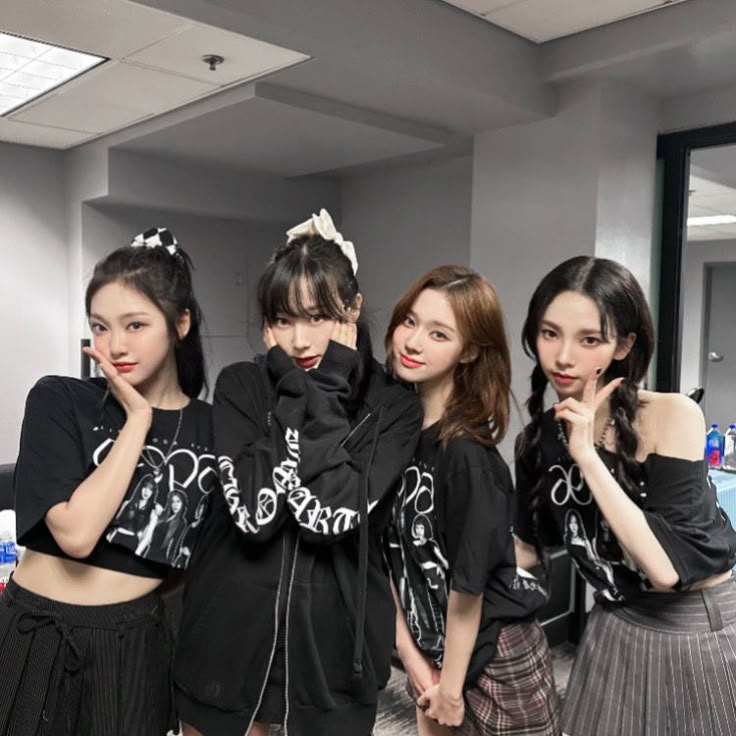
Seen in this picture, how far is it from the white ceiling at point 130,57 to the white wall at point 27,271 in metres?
0.71

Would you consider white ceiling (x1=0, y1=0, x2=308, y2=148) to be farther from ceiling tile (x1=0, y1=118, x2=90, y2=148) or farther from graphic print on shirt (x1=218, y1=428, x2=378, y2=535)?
graphic print on shirt (x1=218, y1=428, x2=378, y2=535)

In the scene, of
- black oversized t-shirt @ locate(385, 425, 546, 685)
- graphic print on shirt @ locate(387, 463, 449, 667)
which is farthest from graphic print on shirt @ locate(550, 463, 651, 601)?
graphic print on shirt @ locate(387, 463, 449, 667)

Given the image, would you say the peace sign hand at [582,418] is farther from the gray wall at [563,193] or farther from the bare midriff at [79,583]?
the gray wall at [563,193]

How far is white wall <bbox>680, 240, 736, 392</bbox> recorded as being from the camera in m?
3.22

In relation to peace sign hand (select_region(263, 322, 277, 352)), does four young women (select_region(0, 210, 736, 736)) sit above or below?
below

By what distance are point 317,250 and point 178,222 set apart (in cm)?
336

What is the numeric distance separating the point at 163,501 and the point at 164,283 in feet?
1.21

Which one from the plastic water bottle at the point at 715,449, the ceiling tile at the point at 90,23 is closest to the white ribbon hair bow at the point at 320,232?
the ceiling tile at the point at 90,23

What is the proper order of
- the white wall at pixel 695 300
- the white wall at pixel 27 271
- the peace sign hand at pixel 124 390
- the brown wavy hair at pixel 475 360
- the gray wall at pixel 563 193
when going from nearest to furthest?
1. the peace sign hand at pixel 124 390
2. the brown wavy hair at pixel 475 360
3. the gray wall at pixel 563 193
4. the white wall at pixel 695 300
5. the white wall at pixel 27 271


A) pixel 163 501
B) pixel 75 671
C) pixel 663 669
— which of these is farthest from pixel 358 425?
pixel 663 669

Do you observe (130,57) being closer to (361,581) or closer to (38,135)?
(38,135)

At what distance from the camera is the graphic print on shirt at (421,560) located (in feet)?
4.25

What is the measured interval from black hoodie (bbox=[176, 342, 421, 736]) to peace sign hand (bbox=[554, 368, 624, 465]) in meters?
0.30

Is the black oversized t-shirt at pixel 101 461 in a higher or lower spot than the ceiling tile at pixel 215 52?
lower
